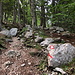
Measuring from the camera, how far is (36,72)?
3680 millimetres

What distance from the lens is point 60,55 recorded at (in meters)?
3.85

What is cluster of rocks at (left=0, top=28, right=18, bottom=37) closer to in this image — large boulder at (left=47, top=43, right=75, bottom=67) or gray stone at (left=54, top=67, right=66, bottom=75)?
large boulder at (left=47, top=43, right=75, bottom=67)

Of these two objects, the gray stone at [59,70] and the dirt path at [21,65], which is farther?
the dirt path at [21,65]

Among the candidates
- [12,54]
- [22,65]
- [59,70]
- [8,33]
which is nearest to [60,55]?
[59,70]

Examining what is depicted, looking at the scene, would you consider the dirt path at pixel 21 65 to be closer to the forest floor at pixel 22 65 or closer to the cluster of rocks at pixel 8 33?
the forest floor at pixel 22 65

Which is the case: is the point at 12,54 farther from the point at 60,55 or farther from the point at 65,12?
the point at 65,12

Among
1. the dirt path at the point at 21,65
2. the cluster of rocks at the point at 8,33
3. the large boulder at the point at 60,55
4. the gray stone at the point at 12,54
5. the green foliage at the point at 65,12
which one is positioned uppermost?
the green foliage at the point at 65,12

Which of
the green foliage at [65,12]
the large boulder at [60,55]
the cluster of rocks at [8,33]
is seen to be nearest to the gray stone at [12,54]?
the large boulder at [60,55]

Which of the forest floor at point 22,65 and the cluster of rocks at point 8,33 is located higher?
the cluster of rocks at point 8,33

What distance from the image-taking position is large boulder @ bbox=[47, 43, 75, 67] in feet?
12.0

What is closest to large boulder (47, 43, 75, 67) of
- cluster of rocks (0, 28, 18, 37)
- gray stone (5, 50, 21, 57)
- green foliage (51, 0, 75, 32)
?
gray stone (5, 50, 21, 57)

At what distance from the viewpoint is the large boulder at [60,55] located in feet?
12.0

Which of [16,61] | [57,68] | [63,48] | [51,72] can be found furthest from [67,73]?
[16,61]

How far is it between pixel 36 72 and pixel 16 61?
4.74 feet
